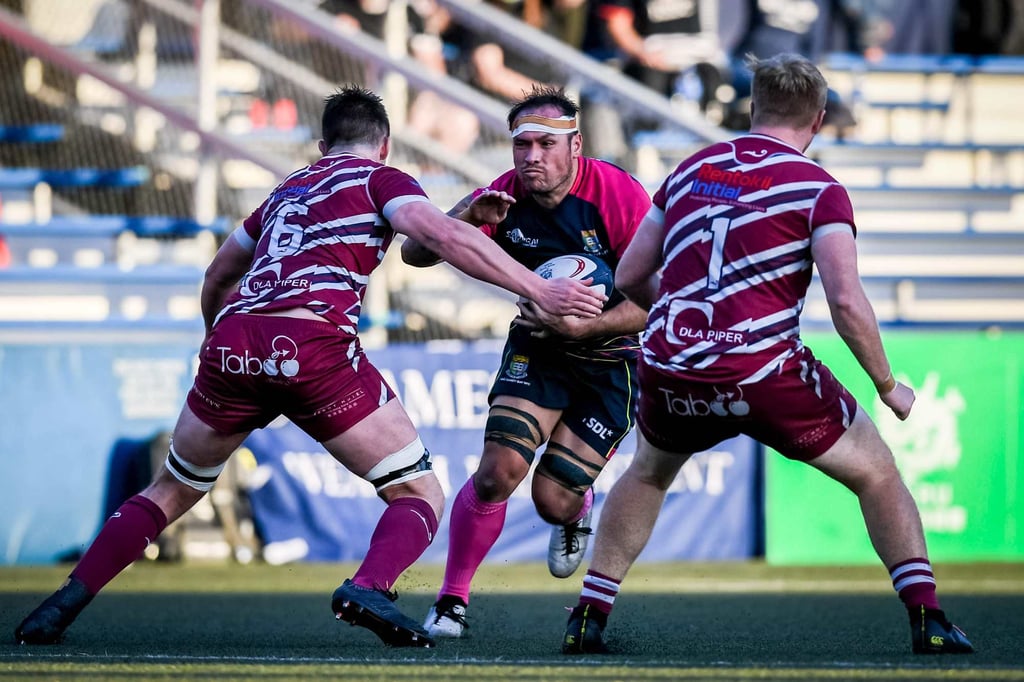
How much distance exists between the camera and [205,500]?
1067 cm

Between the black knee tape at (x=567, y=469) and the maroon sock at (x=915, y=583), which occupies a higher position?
the black knee tape at (x=567, y=469)

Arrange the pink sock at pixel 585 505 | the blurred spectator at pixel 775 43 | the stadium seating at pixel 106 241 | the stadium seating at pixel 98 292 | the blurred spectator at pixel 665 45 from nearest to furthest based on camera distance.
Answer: the pink sock at pixel 585 505 < the stadium seating at pixel 98 292 < the stadium seating at pixel 106 241 < the blurred spectator at pixel 775 43 < the blurred spectator at pixel 665 45

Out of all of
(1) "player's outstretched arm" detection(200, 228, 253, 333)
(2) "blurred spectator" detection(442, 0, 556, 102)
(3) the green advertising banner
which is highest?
(2) "blurred spectator" detection(442, 0, 556, 102)

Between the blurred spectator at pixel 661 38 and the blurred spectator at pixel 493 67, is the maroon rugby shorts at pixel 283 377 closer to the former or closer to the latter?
the blurred spectator at pixel 493 67

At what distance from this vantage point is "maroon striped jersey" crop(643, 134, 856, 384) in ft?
15.8

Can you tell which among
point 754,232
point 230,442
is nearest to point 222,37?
point 230,442

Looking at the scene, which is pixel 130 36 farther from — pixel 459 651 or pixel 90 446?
pixel 459 651

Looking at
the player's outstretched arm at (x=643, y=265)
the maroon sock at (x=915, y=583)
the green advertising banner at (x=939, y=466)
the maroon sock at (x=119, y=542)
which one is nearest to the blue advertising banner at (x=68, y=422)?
the green advertising banner at (x=939, y=466)

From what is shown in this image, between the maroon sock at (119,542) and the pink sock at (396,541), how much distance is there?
33.4 inches

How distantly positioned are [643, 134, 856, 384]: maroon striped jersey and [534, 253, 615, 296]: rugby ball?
1.08 meters

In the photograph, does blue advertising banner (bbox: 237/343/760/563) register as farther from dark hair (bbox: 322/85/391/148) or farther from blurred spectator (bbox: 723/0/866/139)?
dark hair (bbox: 322/85/391/148)

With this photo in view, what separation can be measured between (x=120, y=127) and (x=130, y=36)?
2.87 feet

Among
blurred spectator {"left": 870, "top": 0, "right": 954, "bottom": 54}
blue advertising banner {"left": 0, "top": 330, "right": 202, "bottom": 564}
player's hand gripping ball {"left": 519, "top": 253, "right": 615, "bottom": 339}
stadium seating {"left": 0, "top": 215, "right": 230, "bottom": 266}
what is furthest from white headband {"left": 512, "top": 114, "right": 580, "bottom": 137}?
blurred spectator {"left": 870, "top": 0, "right": 954, "bottom": 54}

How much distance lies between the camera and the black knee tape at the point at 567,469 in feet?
20.7
